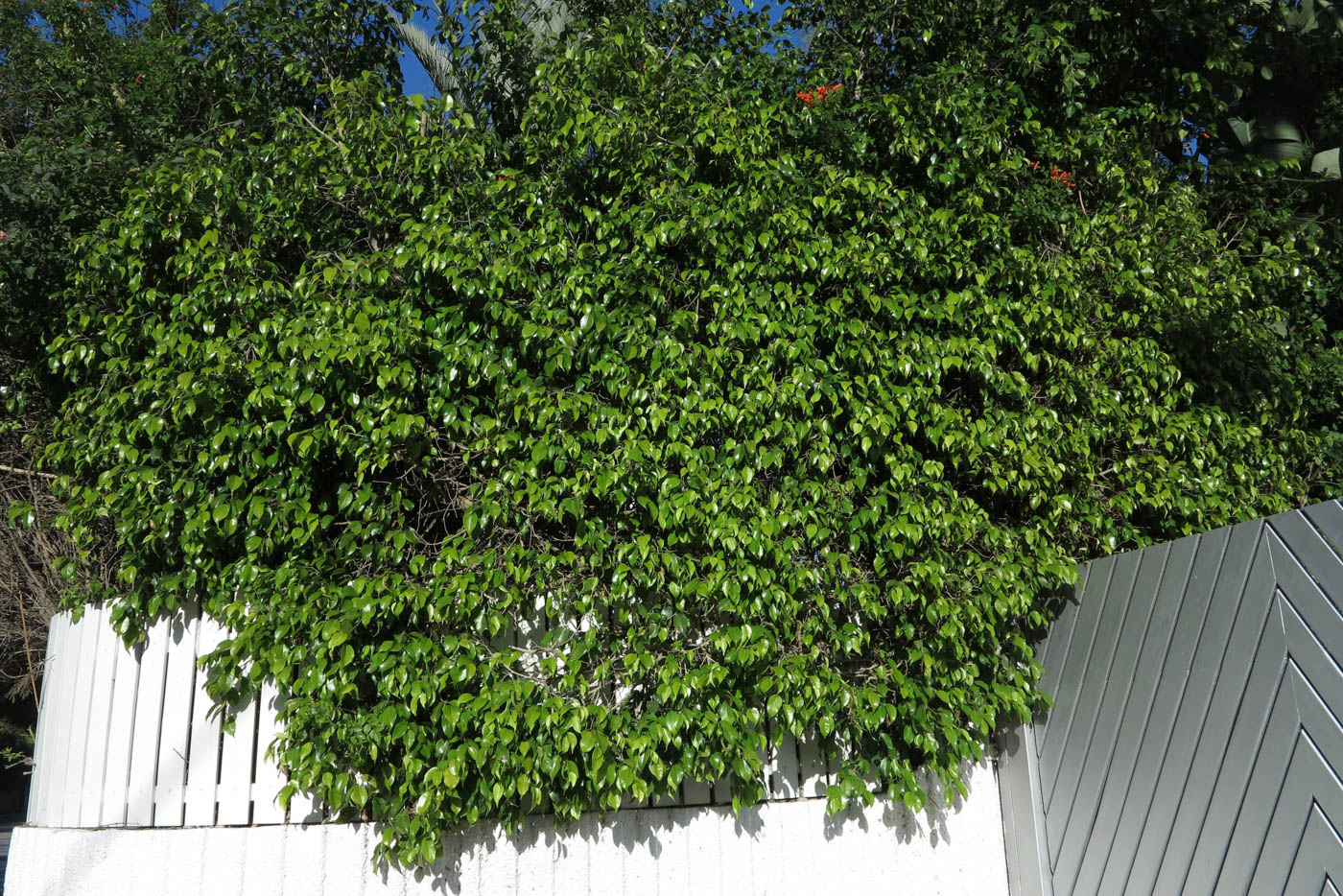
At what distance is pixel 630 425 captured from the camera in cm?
380

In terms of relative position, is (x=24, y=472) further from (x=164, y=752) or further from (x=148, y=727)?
(x=164, y=752)

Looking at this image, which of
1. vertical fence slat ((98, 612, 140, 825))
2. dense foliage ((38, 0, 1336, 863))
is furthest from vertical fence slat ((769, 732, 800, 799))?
vertical fence slat ((98, 612, 140, 825))

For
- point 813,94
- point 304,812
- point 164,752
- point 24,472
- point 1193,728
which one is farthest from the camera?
point 24,472

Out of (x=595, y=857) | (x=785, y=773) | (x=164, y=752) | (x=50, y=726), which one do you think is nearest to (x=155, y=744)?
(x=164, y=752)

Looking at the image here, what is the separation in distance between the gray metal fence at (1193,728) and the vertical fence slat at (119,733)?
385cm

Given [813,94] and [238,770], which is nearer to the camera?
[238,770]

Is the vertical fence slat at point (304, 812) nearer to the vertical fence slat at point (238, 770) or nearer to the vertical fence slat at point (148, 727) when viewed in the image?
the vertical fence slat at point (238, 770)

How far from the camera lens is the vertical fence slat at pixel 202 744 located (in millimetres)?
3723

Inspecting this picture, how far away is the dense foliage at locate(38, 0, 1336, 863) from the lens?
3.61 metres

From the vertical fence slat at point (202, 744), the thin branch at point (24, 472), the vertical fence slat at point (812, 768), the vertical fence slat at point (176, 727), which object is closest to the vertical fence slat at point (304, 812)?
the vertical fence slat at point (202, 744)

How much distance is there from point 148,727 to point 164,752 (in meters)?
0.14

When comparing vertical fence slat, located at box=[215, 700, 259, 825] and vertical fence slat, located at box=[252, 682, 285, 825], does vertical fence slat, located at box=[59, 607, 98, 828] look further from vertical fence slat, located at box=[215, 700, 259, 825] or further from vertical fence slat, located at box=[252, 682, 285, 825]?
vertical fence slat, located at box=[252, 682, 285, 825]

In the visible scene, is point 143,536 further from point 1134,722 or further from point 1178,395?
point 1178,395

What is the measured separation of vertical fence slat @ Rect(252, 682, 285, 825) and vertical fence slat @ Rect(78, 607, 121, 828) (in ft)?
2.42
